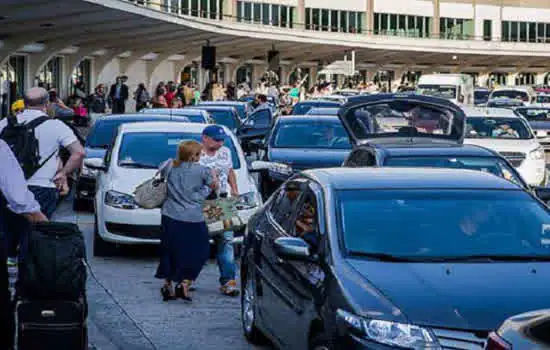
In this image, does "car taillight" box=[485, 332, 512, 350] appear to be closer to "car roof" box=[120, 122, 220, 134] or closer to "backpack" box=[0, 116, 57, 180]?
"backpack" box=[0, 116, 57, 180]

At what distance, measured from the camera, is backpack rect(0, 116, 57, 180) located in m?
9.69

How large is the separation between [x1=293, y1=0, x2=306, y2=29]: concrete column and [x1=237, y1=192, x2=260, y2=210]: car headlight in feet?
255

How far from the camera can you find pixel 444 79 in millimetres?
58344

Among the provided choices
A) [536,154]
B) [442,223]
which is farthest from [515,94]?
[442,223]

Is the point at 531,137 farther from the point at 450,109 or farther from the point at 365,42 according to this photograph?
the point at 365,42

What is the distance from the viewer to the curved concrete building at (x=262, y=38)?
47656 mm

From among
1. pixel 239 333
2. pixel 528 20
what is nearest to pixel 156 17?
pixel 239 333

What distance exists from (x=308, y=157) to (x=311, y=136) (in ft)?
4.91

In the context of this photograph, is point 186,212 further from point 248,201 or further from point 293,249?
point 293,249

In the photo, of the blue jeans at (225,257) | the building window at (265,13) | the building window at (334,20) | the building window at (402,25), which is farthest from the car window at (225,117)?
the building window at (402,25)

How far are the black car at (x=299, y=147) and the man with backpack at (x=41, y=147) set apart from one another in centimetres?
1039

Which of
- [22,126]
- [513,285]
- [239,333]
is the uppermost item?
[22,126]

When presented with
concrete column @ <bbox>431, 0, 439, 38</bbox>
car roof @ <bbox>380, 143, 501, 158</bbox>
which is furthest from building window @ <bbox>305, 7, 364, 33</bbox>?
car roof @ <bbox>380, 143, 501, 158</bbox>

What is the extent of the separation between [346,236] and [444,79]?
50792 millimetres
